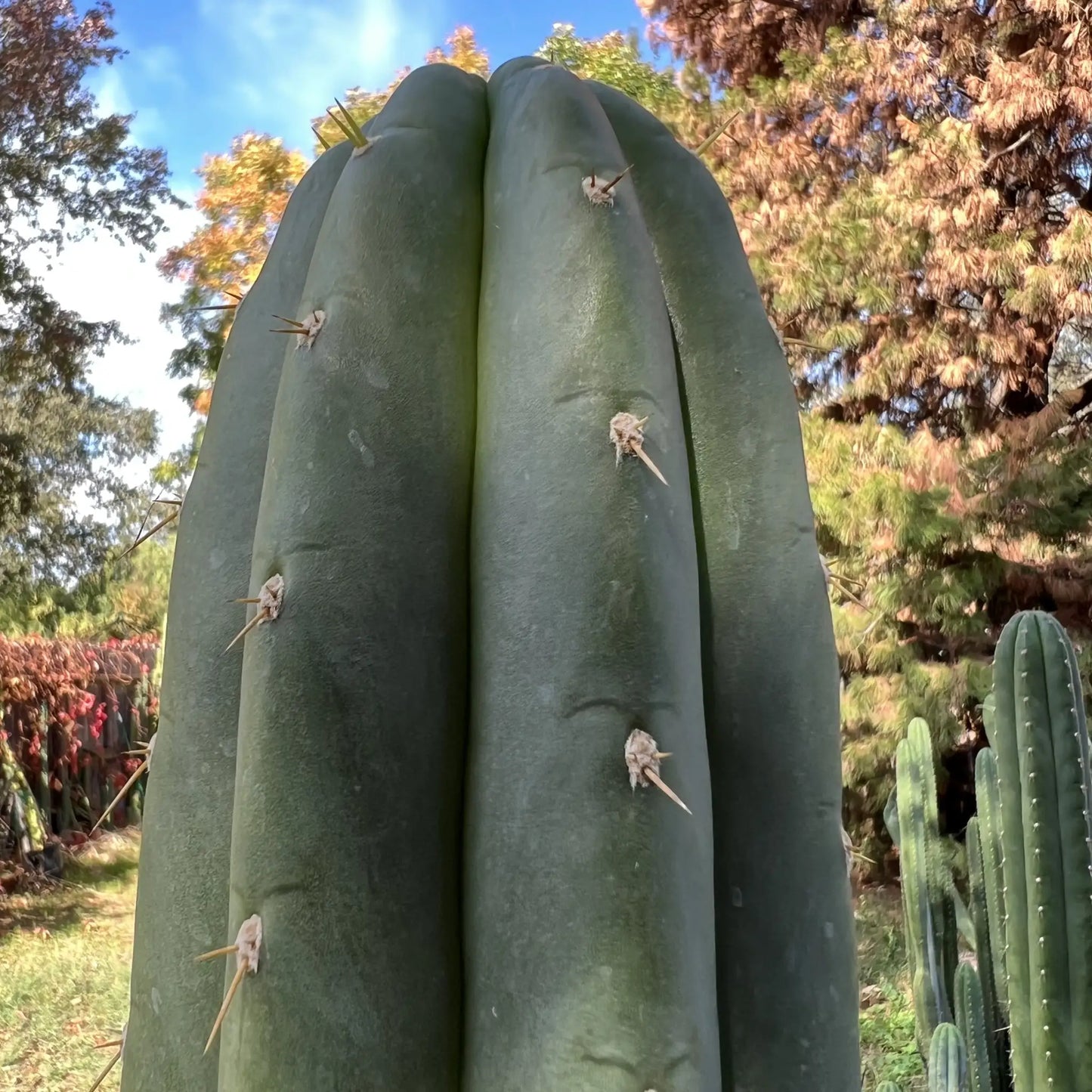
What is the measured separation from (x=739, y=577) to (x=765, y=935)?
0.30 meters

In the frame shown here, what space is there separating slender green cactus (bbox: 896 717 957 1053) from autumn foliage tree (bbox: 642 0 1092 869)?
165 cm

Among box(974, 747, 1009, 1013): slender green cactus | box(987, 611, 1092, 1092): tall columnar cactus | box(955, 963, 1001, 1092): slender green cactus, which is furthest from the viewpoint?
box(955, 963, 1001, 1092): slender green cactus

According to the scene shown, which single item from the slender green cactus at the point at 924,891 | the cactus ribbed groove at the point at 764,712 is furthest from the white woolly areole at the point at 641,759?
the slender green cactus at the point at 924,891

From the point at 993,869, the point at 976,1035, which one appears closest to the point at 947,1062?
the point at 976,1035

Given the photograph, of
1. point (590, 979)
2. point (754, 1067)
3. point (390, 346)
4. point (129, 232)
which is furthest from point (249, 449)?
point (129, 232)

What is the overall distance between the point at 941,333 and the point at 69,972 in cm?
512

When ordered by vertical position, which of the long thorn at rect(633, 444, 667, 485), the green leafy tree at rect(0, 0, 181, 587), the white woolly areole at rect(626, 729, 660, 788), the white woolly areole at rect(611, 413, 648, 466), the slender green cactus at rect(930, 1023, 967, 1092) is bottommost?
the slender green cactus at rect(930, 1023, 967, 1092)

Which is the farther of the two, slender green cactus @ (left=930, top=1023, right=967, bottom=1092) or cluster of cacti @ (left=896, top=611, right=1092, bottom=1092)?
slender green cactus @ (left=930, top=1023, right=967, bottom=1092)

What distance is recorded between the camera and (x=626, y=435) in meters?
0.79

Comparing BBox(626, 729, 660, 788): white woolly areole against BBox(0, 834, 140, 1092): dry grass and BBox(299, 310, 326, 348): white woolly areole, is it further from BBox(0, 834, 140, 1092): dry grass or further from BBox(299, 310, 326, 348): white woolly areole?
BBox(0, 834, 140, 1092): dry grass

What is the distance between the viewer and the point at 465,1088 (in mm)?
777

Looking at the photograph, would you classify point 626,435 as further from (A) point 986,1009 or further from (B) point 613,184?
(A) point 986,1009

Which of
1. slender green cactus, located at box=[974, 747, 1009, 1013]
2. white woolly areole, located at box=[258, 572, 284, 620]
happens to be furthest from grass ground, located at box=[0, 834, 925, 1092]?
white woolly areole, located at box=[258, 572, 284, 620]

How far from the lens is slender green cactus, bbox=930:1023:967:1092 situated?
8.09 ft
